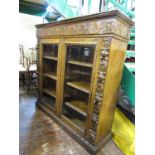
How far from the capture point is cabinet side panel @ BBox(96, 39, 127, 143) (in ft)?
4.42

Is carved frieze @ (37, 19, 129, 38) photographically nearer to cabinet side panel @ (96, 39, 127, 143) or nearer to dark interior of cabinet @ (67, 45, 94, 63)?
cabinet side panel @ (96, 39, 127, 143)

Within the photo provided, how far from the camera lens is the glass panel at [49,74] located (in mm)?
2224

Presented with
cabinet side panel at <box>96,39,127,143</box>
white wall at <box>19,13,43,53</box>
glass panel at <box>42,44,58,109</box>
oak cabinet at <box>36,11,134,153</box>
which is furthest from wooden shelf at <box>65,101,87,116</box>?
white wall at <box>19,13,43,53</box>

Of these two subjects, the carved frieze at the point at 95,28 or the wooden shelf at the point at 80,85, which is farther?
the wooden shelf at the point at 80,85

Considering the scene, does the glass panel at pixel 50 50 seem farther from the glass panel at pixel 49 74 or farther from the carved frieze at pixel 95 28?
the carved frieze at pixel 95 28

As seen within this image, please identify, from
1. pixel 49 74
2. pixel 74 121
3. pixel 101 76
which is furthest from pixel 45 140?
pixel 101 76

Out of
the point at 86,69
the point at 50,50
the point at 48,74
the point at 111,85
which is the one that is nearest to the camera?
the point at 111,85

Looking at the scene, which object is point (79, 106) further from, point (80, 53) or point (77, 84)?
point (80, 53)

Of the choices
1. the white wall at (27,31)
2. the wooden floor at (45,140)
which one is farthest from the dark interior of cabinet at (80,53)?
the white wall at (27,31)

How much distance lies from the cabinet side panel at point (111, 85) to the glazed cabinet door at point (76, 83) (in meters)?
0.19

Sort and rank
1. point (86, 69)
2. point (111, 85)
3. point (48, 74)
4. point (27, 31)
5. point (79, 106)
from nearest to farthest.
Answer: point (111, 85)
point (86, 69)
point (79, 106)
point (48, 74)
point (27, 31)

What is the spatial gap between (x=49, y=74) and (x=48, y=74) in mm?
21

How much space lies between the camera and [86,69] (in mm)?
1780
